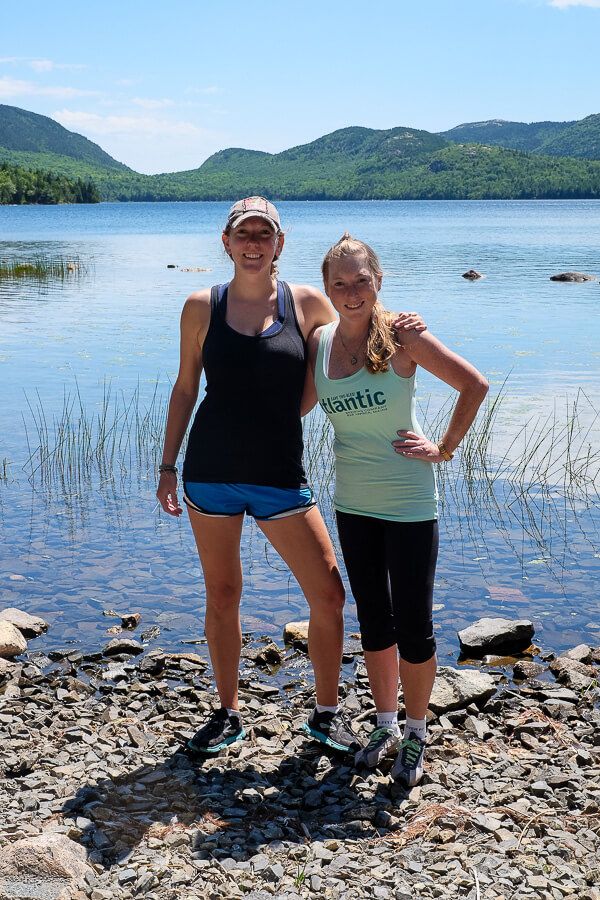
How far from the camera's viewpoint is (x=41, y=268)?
4100 cm

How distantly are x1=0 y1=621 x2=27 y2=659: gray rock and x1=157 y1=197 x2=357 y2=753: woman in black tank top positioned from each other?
2.75 metres

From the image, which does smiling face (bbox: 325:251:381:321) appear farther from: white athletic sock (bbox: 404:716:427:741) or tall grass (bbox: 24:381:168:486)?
tall grass (bbox: 24:381:168:486)

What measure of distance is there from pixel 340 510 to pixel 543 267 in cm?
4008

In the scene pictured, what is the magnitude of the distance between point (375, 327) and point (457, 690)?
2.57 metres

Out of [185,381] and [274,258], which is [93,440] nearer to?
[185,381]

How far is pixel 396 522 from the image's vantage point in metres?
4.67

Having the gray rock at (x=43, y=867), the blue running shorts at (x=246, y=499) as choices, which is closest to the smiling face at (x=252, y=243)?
the blue running shorts at (x=246, y=499)

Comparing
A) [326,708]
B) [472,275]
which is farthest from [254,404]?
[472,275]

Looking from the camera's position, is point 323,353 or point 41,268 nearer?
point 323,353

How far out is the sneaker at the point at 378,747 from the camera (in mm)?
5035

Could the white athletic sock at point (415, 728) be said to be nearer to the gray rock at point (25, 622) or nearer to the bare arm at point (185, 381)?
the bare arm at point (185, 381)

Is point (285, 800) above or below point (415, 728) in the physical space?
below

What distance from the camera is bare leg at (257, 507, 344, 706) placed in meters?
4.89

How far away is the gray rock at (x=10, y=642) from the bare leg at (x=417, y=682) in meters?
3.54
